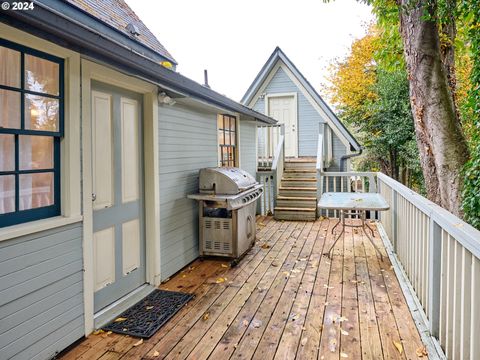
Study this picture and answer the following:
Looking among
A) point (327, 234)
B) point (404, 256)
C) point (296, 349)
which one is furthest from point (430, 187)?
point (296, 349)

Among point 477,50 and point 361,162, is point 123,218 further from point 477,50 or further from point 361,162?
point 361,162

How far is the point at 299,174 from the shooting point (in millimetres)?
8680

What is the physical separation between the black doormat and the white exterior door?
A: 25.6ft

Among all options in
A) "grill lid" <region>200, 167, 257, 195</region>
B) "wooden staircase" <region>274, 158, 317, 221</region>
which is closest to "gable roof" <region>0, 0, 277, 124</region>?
"grill lid" <region>200, 167, 257, 195</region>

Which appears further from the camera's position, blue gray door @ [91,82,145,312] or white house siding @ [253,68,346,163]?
white house siding @ [253,68,346,163]

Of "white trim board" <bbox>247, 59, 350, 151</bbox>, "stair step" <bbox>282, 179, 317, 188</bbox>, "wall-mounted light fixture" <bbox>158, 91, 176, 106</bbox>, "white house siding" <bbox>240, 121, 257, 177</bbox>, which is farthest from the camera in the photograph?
"white trim board" <bbox>247, 59, 350, 151</bbox>

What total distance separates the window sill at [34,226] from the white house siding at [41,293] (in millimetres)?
41

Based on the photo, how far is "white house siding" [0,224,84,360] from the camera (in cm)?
204

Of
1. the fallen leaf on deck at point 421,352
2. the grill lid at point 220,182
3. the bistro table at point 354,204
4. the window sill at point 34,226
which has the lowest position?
the fallen leaf on deck at point 421,352

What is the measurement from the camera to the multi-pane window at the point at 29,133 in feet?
6.86

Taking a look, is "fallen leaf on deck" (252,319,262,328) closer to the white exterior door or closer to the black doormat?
the black doormat

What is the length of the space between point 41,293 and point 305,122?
9.19 meters

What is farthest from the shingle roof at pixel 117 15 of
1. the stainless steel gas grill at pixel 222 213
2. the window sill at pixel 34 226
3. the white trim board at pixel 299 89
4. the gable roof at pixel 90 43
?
the white trim board at pixel 299 89

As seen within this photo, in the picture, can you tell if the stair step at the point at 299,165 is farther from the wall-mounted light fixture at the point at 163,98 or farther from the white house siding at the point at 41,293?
the white house siding at the point at 41,293
